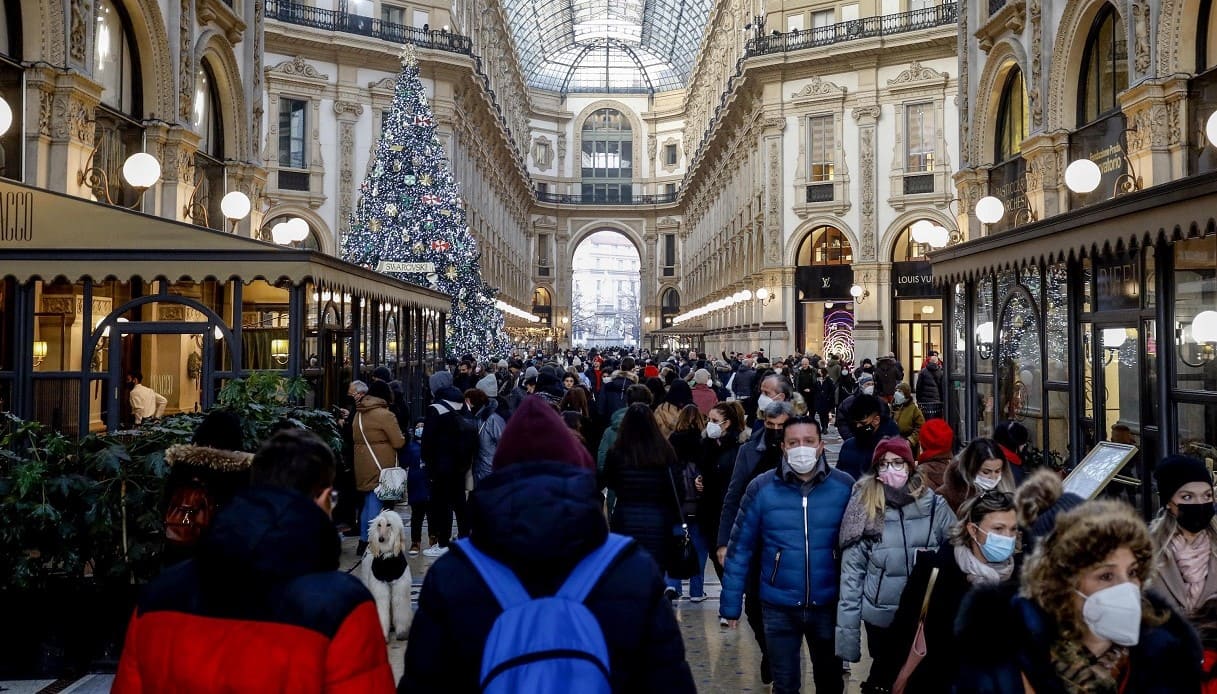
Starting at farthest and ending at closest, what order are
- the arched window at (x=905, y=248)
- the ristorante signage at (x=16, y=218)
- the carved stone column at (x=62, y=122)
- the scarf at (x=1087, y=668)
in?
the arched window at (x=905, y=248) → the carved stone column at (x=62, y=122) → the ristorante signage at (x=16, y=218) → the scarf at (x=1087, y=668)

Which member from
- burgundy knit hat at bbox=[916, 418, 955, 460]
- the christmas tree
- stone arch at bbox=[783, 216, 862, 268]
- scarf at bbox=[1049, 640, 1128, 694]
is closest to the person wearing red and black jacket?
scarf at bbox=[1049, 640, 1128, 694]

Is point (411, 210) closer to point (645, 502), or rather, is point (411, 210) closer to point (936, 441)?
point (645, 502)

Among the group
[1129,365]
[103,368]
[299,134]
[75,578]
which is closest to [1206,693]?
[75,578]

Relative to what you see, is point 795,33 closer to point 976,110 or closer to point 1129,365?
point 976,110

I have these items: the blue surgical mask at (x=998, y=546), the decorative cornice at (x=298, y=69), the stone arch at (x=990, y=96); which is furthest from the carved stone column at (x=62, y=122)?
the decorative cornice at (x=298, y=69)

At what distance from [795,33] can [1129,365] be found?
31.1 m

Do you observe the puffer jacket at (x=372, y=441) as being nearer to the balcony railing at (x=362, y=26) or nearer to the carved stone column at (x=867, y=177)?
the balcony railing at (x=362, y=26)

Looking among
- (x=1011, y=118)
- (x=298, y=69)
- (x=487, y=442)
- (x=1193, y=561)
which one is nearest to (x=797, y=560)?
(x=1193, y=561)

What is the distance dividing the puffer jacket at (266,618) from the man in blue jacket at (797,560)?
9.37 feet

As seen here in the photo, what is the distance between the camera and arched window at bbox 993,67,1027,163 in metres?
17.5

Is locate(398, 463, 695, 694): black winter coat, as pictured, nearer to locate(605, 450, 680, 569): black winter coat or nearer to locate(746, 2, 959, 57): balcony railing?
locate(605, 450, 680, 569): black winter coat

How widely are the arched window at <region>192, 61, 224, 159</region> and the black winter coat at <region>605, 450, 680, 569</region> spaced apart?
13801mm

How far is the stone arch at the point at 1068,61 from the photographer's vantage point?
1455cm

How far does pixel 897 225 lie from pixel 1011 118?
60.9ft
